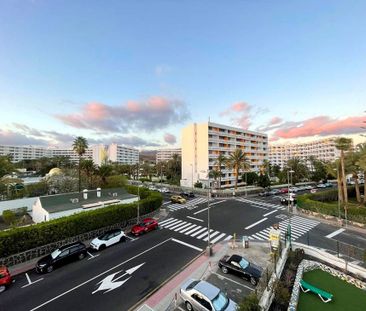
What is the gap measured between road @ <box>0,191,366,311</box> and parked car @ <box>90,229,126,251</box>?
0.70 meters

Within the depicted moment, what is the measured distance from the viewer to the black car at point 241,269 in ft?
48.8

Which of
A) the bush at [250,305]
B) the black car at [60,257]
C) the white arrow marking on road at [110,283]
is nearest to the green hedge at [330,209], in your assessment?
the bush at [250,305]

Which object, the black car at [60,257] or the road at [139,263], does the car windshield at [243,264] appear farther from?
the black car at [60,257]

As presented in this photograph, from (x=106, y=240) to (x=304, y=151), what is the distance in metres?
186

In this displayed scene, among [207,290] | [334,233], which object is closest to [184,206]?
[334,233]

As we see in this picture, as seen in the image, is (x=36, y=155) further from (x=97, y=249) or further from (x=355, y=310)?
(x=355, y=310)

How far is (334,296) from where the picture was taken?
46.9 ft

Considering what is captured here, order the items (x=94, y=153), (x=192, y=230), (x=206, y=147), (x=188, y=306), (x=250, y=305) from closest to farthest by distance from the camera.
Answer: (x=250, y=305) → (x=188, y=306) → (x=192, y=230) → (x=206, y=147) → (x=94, y=153)

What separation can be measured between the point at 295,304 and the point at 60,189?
4801 centimetres

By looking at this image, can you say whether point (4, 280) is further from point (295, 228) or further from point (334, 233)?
point (334, 233)

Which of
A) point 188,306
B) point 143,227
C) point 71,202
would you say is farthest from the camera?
point 71,202

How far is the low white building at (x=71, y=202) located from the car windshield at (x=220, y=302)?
2236 cm

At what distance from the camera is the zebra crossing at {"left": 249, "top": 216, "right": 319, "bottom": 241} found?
24844 millimetres

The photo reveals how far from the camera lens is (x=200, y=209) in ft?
125
